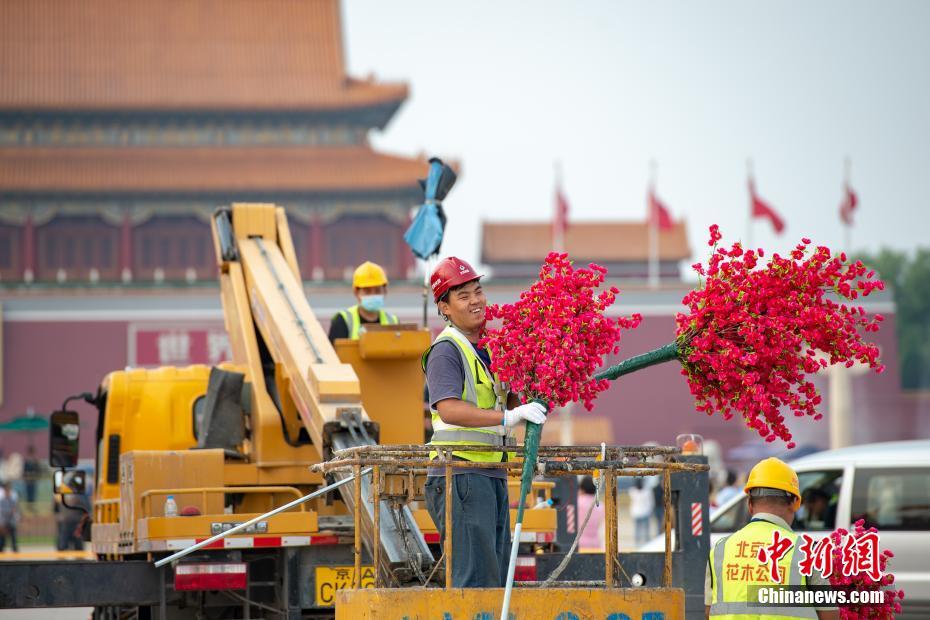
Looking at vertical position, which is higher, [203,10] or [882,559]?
[203,10]

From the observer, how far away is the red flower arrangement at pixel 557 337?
18.7 ft

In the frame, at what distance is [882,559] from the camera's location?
5.48 m

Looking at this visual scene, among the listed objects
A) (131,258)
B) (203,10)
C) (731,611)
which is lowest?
(731,611)

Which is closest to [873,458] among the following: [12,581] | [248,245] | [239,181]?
[248,245]

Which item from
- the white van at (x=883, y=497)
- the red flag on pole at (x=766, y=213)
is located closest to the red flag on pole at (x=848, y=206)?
the red flag on pole at (x=766, y=213)

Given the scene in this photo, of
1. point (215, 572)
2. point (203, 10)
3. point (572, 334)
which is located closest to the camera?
point (572, 334)

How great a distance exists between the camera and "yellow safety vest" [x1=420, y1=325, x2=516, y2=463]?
6.05 meters

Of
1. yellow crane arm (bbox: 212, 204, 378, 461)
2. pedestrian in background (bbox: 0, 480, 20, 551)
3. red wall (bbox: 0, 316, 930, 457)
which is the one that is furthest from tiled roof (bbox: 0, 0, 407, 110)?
yellow crane arm (bbox: 212, 204, 378, 461)

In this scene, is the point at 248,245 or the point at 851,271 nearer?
the point at 851,271

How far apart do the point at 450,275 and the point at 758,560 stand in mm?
1629

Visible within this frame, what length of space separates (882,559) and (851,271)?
41.0 inches

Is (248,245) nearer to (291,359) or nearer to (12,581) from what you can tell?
(291,359)

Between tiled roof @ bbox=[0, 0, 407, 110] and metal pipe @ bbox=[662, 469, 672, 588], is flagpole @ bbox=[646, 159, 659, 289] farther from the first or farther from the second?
metal pipe @ bbox=[662, 469, 672, 588]

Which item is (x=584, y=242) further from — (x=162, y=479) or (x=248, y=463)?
(x=162, y=479)
